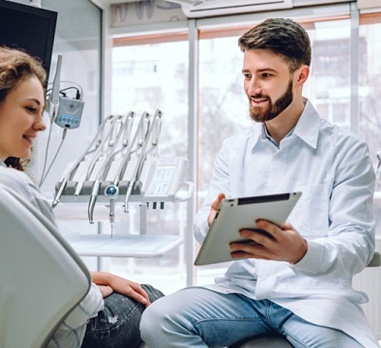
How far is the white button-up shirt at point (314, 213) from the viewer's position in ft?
3.94

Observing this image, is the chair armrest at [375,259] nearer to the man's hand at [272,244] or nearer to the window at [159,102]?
the man's hand at [272,244]

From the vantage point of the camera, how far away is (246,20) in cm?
337

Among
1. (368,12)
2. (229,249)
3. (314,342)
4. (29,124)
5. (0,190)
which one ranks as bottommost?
(314,342)

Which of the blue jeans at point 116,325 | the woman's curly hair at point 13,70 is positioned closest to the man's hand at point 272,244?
the blue jeans at point 116,325

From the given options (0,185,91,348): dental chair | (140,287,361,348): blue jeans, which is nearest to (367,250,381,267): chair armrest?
(140,287,361,348): blue jeans

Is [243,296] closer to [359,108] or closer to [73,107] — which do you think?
[73,107]

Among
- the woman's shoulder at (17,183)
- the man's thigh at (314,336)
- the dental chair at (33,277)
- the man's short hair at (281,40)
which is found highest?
the man's short hair at (281,40)

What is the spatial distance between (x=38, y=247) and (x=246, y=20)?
3.00 m

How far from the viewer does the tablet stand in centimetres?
97

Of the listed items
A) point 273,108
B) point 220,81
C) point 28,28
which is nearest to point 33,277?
point 273,108

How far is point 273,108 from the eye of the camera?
1.54 m

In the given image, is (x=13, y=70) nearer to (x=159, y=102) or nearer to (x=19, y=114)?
(x=19, y=114)

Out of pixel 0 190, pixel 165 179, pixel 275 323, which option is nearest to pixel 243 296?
pixel 275 323

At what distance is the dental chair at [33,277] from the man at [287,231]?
0.45 meters
